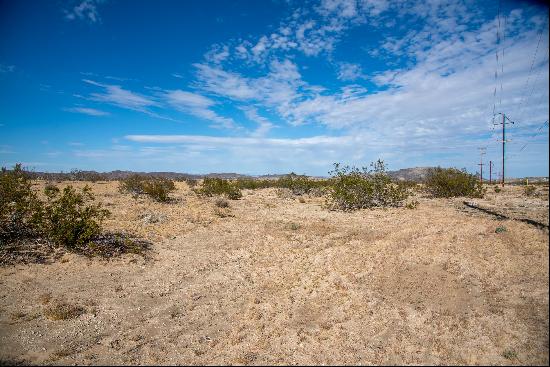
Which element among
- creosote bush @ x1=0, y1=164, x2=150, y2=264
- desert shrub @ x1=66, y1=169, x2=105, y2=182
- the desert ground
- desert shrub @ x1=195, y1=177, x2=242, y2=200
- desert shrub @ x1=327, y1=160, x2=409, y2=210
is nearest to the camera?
the desert ground

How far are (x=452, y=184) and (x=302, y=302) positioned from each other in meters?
20.9

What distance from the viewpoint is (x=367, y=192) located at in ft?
70.0

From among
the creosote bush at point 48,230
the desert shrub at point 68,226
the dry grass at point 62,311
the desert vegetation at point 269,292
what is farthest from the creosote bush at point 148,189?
the dry grass at point 62,311

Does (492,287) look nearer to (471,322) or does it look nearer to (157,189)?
(471,322)

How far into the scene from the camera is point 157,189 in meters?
23.6

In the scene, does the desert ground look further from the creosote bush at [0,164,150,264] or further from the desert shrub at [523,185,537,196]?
the desert shrub at [523,185,537,196]

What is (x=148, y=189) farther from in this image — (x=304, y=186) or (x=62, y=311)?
(x=62, y=311)

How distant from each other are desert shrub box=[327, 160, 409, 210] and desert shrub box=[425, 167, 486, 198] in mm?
5290

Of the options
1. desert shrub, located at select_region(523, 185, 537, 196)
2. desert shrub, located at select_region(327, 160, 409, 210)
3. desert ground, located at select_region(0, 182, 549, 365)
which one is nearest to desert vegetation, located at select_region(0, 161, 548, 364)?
desert ground, located at select_region(0, 182, 549, 365)

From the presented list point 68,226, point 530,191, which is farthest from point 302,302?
point 530,191

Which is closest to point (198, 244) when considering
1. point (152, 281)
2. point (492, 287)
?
point (152, 281)

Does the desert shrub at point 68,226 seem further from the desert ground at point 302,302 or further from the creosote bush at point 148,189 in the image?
the creosote bush at point 148,189

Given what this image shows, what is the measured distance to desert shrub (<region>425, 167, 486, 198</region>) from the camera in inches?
978

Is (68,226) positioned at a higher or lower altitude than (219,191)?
lower
